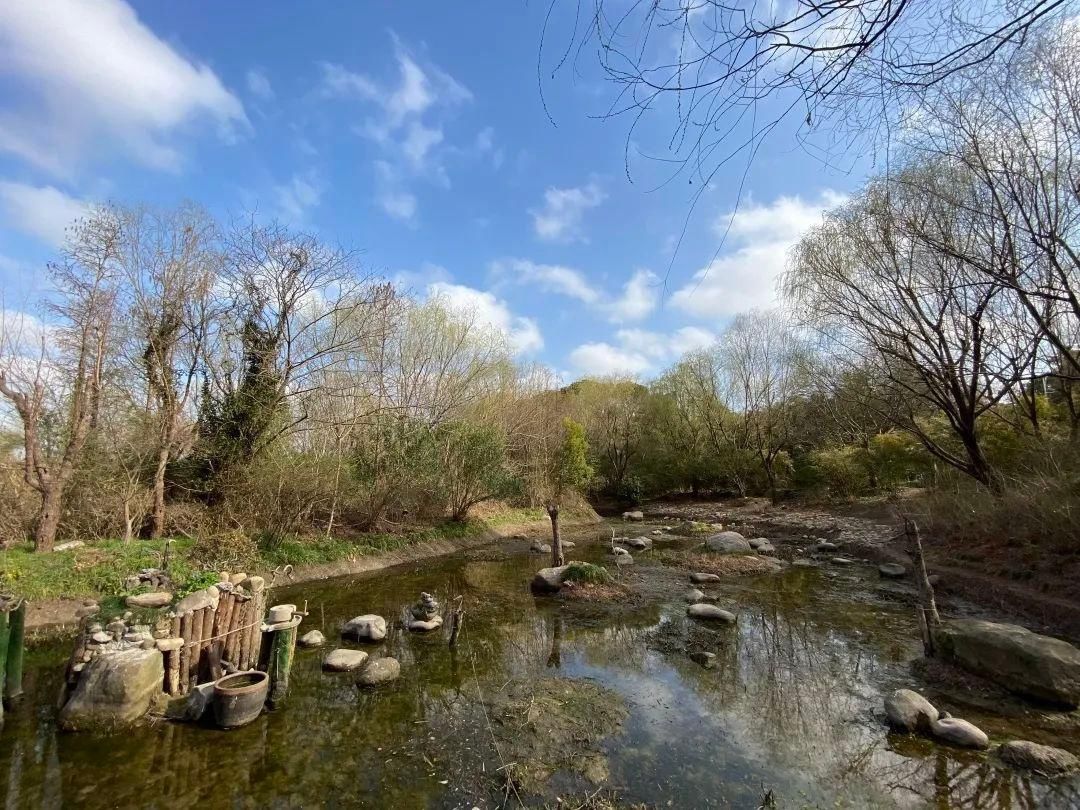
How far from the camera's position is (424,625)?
8.27 metres

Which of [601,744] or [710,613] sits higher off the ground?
[710,613]

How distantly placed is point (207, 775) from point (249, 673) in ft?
3.67

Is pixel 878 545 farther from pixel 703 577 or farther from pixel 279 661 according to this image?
pixel 279 661

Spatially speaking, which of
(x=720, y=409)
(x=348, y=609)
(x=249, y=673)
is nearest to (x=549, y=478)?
(x=720, y=409)

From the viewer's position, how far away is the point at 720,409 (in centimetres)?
2902

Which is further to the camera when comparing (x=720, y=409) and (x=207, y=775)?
(x=720, y=409)

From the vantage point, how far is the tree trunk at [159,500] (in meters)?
10.7

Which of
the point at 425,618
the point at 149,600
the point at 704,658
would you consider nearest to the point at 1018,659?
the point at 704,658

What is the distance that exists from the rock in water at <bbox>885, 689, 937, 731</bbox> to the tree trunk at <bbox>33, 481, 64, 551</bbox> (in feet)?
40.6

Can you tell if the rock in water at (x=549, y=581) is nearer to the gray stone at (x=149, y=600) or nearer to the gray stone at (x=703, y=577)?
the gray stone at (x=703, y=577)

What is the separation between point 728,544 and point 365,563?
986cm

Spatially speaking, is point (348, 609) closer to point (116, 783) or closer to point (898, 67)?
point (116, 783)

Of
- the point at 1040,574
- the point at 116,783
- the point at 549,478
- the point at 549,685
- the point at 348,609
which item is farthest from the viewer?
the point at 549,478

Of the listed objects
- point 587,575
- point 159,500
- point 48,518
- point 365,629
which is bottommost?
point 365,629
